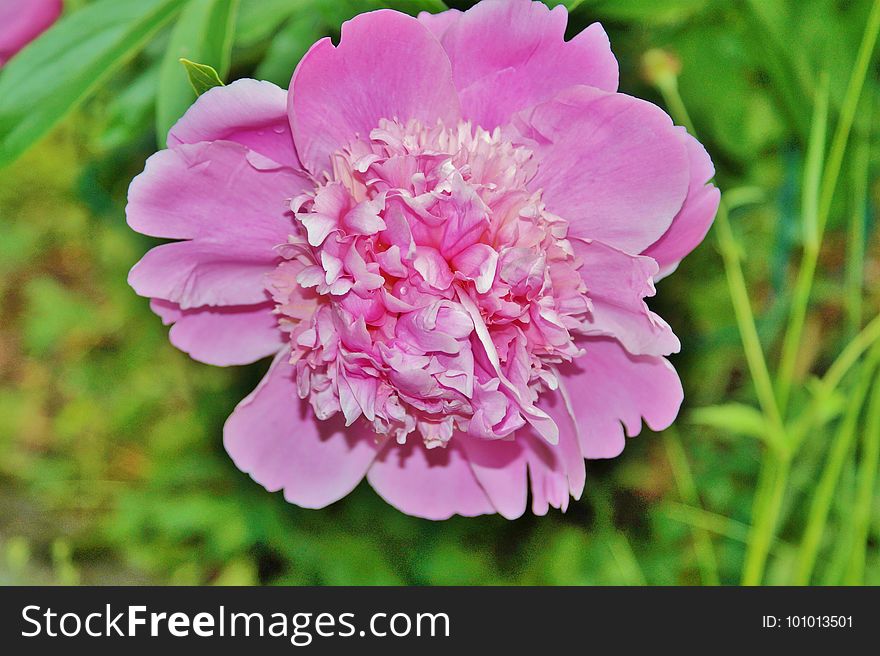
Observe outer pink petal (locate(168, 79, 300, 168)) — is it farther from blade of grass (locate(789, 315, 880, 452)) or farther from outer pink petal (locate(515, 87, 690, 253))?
blade of grass (locate(789, 315, 880, 452))

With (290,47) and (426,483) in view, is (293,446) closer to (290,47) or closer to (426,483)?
(426,483)

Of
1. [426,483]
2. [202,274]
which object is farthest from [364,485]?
[202,274]

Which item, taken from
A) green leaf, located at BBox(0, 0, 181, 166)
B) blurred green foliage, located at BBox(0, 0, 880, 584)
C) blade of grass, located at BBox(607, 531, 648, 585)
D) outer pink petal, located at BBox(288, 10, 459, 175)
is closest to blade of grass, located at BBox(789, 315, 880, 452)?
blurred green foliage, located at BBox(0, 0, 880, 584)

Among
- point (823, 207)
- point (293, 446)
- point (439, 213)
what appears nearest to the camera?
point (439, 213)

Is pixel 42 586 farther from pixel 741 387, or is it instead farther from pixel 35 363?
pixel 741 387

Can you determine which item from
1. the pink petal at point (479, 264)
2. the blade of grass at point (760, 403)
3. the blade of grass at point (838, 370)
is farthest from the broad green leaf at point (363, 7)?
the blade of grass at point (838, 370)

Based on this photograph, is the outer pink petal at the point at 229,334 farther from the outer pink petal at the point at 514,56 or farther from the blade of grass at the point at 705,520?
the blade of grass at the point at 705,520

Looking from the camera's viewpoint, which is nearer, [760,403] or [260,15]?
[260,15]
